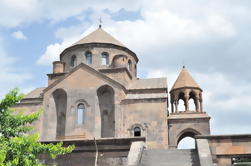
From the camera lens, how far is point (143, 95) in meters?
19.5

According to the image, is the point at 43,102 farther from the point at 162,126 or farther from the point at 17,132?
the point at 17,132

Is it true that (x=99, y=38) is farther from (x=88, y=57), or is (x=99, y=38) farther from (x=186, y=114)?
(x=186, y=114)

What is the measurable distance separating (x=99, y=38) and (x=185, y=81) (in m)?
6.56

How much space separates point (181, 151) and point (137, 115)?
8.04m

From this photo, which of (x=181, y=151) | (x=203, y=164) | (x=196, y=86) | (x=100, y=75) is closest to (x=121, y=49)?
(x=100, y=75)

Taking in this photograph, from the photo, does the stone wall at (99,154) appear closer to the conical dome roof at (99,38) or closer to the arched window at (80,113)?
the arched window at (80,113)

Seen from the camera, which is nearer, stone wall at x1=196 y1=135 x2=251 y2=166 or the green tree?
the green tree

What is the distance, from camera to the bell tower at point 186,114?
1909 cm

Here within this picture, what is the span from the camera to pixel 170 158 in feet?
33.7

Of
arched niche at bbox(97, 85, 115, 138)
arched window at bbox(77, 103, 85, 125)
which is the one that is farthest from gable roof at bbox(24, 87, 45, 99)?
arched niche at bbox(97, 85, 115, 138)

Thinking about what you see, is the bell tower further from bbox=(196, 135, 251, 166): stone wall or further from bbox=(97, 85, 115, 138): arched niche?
bbox=(196, 135, 251, 166): stone wall

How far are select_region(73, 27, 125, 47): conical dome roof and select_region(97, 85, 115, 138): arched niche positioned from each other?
4473mm

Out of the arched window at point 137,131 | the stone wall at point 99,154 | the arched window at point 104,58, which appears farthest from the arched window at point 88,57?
the stone wall at point 99,154

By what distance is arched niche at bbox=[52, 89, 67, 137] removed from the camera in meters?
19.5
